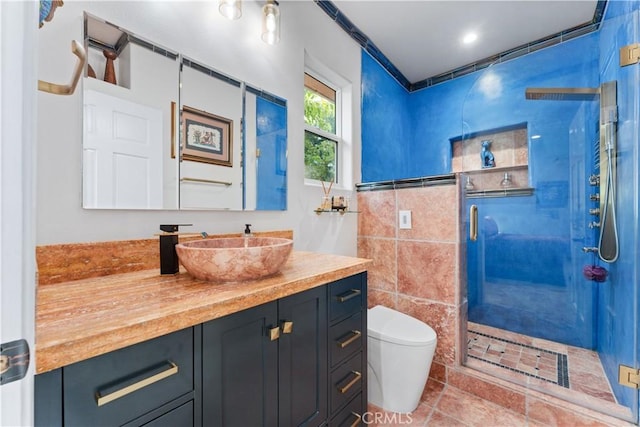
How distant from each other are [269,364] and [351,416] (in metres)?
0.61

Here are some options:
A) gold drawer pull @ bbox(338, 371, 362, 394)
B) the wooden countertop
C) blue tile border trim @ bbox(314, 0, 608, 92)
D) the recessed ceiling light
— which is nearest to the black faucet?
the wooden countertop

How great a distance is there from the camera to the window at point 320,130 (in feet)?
6.39

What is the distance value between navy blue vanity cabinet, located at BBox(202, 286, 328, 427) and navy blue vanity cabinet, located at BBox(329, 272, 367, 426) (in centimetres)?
5

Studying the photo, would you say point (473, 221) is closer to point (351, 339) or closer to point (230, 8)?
point (351, 339)

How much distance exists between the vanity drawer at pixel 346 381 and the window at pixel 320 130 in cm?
119

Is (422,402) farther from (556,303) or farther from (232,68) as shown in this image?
(232,68)

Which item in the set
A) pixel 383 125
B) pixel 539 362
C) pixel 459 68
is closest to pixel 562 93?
pixel 459 68

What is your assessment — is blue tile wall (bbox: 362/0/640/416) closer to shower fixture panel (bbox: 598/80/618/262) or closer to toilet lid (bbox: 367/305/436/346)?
shower fixture panel (bbox: 598/80/618/262)

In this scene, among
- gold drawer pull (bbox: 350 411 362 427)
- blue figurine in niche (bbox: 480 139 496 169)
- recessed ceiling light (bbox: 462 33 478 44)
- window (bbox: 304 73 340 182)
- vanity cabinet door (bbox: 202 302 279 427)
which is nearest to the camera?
vanity cabinet door (bbox: 202 302 279 427)

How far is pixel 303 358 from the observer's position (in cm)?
92

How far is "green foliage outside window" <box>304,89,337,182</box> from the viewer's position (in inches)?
76.5

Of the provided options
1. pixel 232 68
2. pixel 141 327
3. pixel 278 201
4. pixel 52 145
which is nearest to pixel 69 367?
pixel 141 327

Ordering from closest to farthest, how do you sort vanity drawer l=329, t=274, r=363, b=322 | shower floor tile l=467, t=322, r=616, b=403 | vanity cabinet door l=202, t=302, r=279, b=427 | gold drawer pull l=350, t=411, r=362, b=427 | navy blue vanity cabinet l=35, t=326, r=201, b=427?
navy blue vanity cabinet l=35, t=326, r=201, b=427 → vanity cabinet door l=202, t=302, r=279, b=427 → vanity drawer l=329, t=274, r=363, b=322 → gold drawer pull l=350, t=411, r=362, b=427 → shower floor tile l=467, t=322, r=616, b=403

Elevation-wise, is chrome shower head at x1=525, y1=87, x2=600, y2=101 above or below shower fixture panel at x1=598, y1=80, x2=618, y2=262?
above
